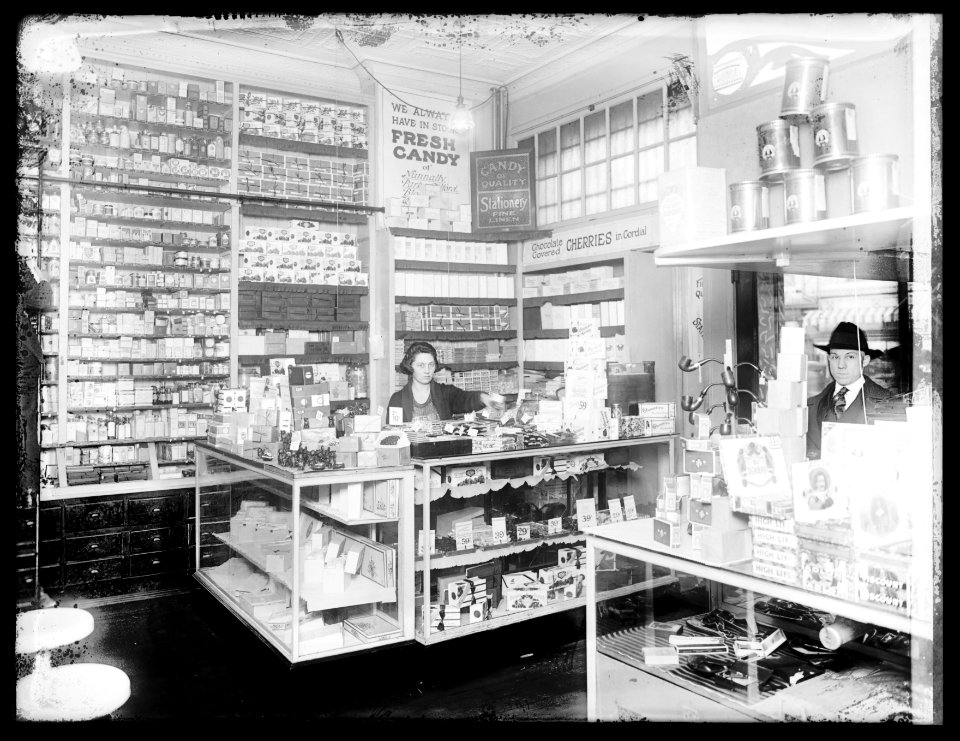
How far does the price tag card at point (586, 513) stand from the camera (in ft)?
15.9

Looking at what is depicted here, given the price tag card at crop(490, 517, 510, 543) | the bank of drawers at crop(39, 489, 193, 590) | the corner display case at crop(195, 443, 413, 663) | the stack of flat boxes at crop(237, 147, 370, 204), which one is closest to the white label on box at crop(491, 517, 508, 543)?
the price tag card at crop(490, 517, 510, 543)

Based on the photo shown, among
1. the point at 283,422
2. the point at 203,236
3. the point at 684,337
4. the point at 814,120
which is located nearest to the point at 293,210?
the point at 203,236

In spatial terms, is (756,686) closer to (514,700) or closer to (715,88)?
(514,700)

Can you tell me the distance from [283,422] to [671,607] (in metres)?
2.63

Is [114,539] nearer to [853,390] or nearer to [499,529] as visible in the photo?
[499,529]

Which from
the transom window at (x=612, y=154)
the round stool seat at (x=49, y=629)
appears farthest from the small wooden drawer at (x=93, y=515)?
the transom window at (x=612, y=154)

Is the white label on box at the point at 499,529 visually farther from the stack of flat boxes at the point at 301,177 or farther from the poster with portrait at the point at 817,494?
the stack of flat boxes at the point at 301,177

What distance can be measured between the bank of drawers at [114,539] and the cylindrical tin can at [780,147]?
468 cm

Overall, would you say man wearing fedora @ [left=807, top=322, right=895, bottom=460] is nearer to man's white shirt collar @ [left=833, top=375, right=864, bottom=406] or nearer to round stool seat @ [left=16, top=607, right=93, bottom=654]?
man's white shirt collar @ [left=833, top=375, right=864, bottom=406]

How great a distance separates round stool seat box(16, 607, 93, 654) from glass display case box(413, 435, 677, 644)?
1900mm

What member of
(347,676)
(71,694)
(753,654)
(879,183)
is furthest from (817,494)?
(347,676)

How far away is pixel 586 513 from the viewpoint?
4891 millimetres

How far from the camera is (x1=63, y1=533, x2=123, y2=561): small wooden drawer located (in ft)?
17.6

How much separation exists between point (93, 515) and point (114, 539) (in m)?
0.22
